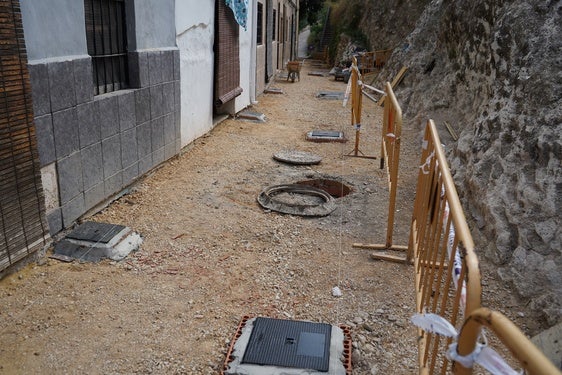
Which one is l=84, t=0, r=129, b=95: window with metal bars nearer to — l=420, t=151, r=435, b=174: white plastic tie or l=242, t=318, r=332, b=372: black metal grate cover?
l=242, t=318, r=332, b=372: black metal grate cover

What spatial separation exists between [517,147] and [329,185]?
263 centimetres

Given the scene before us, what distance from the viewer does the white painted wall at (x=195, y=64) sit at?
7233mm

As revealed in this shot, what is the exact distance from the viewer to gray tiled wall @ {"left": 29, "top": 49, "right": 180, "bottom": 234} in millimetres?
4148

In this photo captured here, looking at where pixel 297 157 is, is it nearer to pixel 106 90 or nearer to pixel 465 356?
pixel 106 90

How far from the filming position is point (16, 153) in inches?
147

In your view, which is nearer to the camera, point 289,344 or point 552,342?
point 552,342

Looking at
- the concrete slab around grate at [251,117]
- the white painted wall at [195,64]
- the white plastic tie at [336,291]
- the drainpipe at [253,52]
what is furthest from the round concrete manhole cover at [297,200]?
the drainpipe at [253,52]

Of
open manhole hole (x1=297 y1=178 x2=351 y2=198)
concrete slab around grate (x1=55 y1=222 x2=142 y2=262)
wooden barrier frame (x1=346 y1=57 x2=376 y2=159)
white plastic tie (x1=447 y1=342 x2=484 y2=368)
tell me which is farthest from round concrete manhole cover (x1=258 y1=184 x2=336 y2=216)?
white plastic tie (x1=447 y1=342 x2=484 y2=368)

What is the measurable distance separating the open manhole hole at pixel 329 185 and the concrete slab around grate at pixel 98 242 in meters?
2.73

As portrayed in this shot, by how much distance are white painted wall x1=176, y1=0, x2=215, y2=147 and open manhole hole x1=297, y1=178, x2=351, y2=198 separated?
231 centimetres

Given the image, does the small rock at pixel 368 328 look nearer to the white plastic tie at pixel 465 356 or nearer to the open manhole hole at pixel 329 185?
the white plastic tie at pixel 465 356

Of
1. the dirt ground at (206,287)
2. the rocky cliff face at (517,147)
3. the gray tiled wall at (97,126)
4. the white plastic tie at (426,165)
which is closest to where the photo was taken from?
the dirt ground at (206,287)

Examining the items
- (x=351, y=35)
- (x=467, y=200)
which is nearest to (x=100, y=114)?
(x=467, y=200)

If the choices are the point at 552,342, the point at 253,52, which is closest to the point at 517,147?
the point at 552,342
